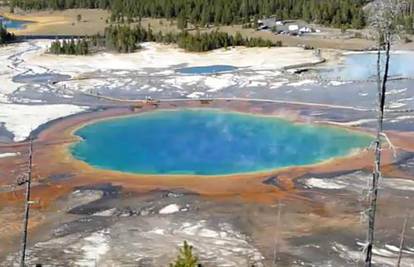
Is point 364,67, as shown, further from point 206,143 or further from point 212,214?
point 212,214

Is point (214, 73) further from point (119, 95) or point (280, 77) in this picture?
point (119, 95)

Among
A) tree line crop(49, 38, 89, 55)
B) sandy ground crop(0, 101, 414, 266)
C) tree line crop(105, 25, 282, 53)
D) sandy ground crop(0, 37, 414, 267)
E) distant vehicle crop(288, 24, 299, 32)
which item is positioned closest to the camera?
sandy ground crop(0, 101, 414, 266)

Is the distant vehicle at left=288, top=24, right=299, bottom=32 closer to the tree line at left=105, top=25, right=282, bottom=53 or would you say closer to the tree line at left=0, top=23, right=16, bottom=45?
the tree line at left=105, top=25, right=282, bottom=53

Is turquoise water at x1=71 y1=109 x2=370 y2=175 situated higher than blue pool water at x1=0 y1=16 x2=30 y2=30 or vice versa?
blue pool water at x1=0 y1=16 x2=30 y2=30

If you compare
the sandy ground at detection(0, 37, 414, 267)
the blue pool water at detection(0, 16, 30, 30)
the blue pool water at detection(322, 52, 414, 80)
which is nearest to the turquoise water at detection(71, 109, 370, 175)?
→ the sandy ground at detection(0, 37, 414, 267)

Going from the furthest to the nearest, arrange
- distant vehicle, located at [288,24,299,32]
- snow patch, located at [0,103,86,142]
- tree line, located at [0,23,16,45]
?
distant vehicle, located at [288,24,299,32]
tree line, located at [0,23,16,45]
snow patch, located at [0,103,86,142]

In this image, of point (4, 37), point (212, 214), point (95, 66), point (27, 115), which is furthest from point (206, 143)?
point (4, 37)

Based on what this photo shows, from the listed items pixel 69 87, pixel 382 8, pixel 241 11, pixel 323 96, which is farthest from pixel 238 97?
pixel 241 11
